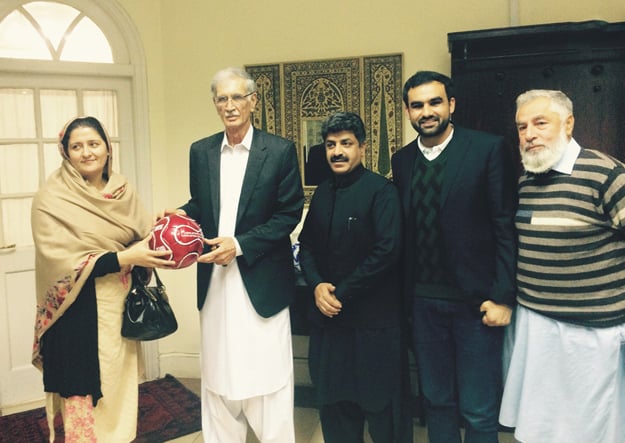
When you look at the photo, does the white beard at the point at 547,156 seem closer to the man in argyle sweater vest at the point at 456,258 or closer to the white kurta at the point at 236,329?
the man in argyle sweater vest at the point at 456,258

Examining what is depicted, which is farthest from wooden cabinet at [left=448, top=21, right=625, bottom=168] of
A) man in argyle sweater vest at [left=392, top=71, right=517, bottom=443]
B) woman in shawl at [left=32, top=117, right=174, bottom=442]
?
woman in shawl at [left=32, top=117, right=174, bottom=442]

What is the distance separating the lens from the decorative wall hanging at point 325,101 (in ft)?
10.2

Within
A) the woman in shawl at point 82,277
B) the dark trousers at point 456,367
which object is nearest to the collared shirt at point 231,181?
the woman in shawl at point 82,277

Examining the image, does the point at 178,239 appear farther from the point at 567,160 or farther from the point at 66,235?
the point at 567,160

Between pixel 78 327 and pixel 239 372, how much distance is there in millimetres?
625

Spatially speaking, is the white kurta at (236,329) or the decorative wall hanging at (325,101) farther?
the decorative wall hanging at (325,101)

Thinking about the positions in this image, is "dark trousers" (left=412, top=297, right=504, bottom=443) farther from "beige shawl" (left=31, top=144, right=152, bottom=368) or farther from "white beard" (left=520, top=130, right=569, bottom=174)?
"beige shawl" (left=31, top=144, right=152, bottom=368)

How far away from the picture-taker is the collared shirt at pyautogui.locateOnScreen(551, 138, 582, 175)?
1.84 m

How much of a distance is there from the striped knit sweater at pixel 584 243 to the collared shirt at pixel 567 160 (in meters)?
0.01

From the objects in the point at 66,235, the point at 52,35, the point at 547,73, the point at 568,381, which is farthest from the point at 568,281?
the point at 52,35

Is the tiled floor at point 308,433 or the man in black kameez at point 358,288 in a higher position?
the man in black kameez at point 358,288

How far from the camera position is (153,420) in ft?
9.80

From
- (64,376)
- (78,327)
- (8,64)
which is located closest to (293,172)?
(78,327)

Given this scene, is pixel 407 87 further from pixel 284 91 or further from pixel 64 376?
pixel 64 376
